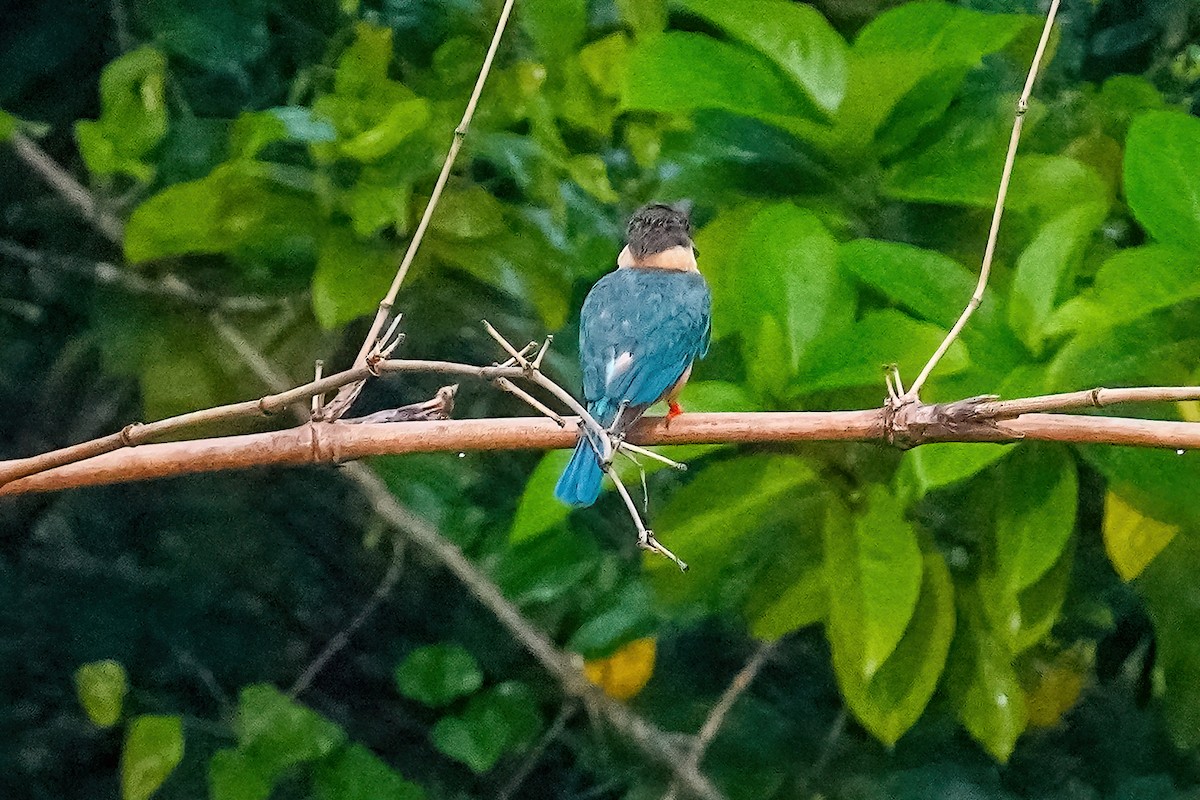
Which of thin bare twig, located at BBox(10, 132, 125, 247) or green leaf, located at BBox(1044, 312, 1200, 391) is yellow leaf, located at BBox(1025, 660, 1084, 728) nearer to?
green leaf, located at BBox(1044, 312, 1200, 391)

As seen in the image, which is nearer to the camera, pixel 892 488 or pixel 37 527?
pixel 892 488

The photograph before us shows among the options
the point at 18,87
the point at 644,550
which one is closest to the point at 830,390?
the point at 644,550

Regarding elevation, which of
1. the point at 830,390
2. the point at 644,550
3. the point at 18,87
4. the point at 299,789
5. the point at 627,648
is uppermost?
the point at 18,87

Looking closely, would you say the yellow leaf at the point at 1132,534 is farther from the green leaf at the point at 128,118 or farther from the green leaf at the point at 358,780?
the green leaf at the point at 128,118

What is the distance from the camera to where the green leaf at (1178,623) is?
1034mm

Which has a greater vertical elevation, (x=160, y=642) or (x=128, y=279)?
(x=128, y=279)

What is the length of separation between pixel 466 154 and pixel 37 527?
0.56 m

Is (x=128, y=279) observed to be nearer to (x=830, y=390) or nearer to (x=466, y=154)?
(x=466, y=154)

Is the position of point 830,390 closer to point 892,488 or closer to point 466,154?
point 892,488

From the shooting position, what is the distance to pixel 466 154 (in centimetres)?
112

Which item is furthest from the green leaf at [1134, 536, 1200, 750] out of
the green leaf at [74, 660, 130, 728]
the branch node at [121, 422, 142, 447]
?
the green leaf at [74, 660, 130, 728]

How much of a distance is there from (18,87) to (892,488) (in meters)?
0.93

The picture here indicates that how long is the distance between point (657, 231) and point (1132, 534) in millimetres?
506

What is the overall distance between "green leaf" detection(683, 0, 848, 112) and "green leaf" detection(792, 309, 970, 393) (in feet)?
0.67
